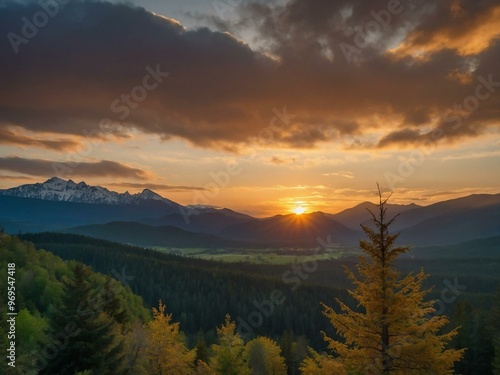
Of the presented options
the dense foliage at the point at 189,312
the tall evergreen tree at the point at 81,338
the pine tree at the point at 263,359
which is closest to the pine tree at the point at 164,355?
the dense foliage at the point at 189,312

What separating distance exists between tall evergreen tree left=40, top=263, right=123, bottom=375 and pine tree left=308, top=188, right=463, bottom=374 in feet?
43.9

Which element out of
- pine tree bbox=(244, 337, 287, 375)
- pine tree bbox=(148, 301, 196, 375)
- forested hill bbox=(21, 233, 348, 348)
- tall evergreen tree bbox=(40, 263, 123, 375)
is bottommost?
forested hill bbox=(21, 233, 348, 348)

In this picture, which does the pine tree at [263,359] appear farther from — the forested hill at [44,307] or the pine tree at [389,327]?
the pine tree at [389,327]

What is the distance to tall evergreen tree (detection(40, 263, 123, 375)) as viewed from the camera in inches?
851

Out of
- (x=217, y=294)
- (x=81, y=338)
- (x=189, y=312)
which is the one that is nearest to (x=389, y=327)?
(x=81, y=338)

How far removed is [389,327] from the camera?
55.8 feet

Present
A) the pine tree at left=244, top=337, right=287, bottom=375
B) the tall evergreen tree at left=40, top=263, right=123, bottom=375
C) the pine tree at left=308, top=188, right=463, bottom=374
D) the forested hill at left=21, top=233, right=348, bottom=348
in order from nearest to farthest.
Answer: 1. the pine tree at left=308, top=188, right=463, bottom=374
2. the tall evergreen tree at left=40, top=263, right=123, bottom=375
3. the pine tree at left=244, top=337, right=287, bottom=375
4. the forested hill at left=21, top=233, right=348, bottom=348

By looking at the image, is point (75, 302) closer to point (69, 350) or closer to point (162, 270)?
point (69, 350)

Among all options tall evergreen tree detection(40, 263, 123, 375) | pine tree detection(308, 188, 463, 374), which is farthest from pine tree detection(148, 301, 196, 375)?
pine tree detection(308, 188, 463, 374)

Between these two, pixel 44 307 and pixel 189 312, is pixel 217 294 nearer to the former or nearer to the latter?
pixel 189 312

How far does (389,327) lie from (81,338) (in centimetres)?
1669

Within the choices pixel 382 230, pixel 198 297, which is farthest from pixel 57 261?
pixel 382 230

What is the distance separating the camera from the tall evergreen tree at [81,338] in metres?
21.6

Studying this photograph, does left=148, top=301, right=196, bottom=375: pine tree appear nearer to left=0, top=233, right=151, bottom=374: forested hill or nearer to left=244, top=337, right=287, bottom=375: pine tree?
left=0, top=233, right=151, bottom=374: forested hill
